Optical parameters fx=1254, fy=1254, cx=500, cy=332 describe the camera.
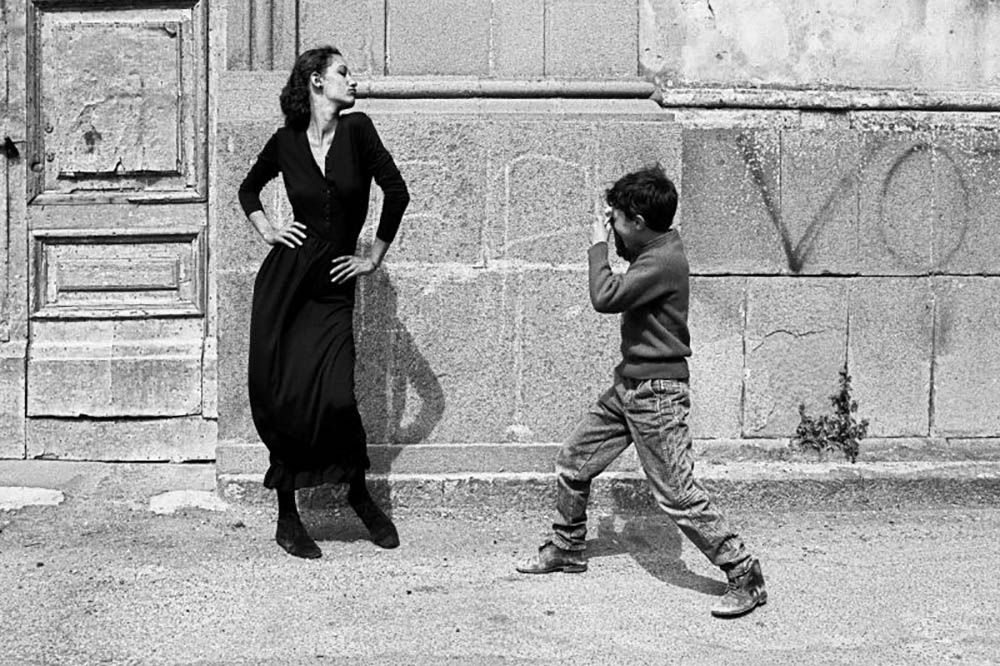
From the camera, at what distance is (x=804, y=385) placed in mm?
6074

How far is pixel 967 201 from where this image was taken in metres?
6.11

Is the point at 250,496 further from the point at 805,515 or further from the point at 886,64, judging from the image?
the point at 886,64

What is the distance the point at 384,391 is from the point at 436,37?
1643 mm

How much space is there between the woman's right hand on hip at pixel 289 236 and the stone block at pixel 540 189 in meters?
1.02

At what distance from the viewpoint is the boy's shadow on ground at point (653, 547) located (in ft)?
15.9

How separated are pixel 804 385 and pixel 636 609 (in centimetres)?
200

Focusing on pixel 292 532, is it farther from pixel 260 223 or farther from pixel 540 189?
pixel 540 189

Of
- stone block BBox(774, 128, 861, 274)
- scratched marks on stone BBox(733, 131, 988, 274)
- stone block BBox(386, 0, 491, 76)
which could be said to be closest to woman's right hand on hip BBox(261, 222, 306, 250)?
stone block BBox(386, 0, 491, 76)

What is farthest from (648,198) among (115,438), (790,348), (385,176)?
(115,438)

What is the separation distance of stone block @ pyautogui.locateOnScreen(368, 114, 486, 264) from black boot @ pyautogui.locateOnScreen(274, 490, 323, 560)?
123 cm

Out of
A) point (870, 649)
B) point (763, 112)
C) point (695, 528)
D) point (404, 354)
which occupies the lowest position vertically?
point (870, 649)

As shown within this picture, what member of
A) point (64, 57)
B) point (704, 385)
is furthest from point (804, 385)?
point (64, 57)

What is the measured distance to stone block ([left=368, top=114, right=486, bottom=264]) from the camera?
5637 mm

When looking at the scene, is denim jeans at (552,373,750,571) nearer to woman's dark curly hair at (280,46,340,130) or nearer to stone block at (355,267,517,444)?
stone block at (355,267,517,444)
